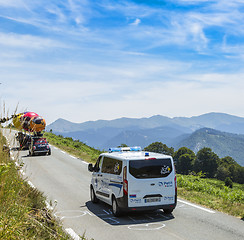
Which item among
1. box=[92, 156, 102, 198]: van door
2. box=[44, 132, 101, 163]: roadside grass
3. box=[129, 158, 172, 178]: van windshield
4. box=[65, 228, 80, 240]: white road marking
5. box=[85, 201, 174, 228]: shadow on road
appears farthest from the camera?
box=[44, 132, 101, 163]: roadside grass

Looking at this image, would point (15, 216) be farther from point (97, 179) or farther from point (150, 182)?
point (97, 179)

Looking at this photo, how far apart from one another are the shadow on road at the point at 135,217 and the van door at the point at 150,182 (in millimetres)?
505

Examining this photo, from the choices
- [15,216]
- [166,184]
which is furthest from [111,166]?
[15,216]

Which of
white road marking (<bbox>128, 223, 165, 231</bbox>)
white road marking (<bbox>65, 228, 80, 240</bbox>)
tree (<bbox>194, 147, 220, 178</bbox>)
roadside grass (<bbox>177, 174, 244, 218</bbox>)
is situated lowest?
tree (<bbox>194, 147, 220, 178</bbox>)

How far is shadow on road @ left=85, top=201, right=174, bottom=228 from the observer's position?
971 cm

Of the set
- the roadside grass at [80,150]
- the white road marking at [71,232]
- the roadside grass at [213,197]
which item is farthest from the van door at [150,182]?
the roadside grass at [80,150]

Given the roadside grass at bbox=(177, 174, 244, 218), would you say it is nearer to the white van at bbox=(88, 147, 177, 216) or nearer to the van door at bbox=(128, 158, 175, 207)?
the white van at bbox=(88, 147, 177, 216)

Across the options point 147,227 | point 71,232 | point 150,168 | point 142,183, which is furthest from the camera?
point 150,168

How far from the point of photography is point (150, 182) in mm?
10086

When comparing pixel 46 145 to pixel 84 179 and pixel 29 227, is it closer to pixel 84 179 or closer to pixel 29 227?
pixel 84 179

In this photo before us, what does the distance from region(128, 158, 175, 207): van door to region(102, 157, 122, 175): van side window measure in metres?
0.55

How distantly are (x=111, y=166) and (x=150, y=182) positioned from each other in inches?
66.7

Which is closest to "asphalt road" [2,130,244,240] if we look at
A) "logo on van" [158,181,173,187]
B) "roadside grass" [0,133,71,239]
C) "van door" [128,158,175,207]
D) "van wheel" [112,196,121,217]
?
"van wheel" [112,196,121,217]

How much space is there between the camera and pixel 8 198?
5.90 metres
